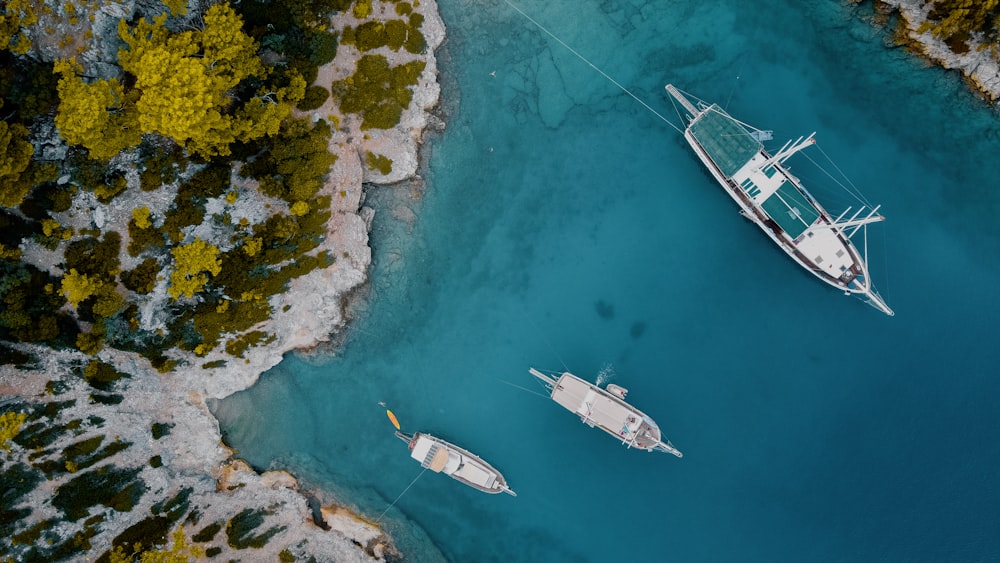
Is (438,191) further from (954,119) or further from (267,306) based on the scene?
(954,119)

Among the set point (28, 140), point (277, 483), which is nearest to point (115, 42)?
point (28, 140)

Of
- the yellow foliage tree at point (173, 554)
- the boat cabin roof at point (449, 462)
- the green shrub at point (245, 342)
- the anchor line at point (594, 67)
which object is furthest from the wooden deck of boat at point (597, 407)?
the yellow foliage tree at point (173, 554)

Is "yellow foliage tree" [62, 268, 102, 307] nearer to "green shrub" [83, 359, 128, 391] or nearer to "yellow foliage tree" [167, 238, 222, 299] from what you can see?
"yellow foliage tree" [167, 238, 222, 299]

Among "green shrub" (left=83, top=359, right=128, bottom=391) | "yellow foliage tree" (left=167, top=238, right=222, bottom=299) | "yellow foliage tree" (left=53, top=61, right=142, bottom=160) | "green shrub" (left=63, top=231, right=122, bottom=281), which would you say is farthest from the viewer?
"green shrub" (left=83, top=359, right=128, bottom=391)

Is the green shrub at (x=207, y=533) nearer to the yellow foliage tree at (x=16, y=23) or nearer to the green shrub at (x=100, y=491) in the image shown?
the green shrub at (x=100, y=491)

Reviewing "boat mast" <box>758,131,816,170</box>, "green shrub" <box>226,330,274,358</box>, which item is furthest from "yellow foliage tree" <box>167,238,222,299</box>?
"boat mast" <box>758,131,816,170</box>

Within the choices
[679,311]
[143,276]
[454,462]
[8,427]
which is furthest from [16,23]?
[679,311]

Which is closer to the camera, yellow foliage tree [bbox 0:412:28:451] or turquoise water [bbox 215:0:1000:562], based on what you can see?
yellow foliage tree [bbox 0:412:28:451]
